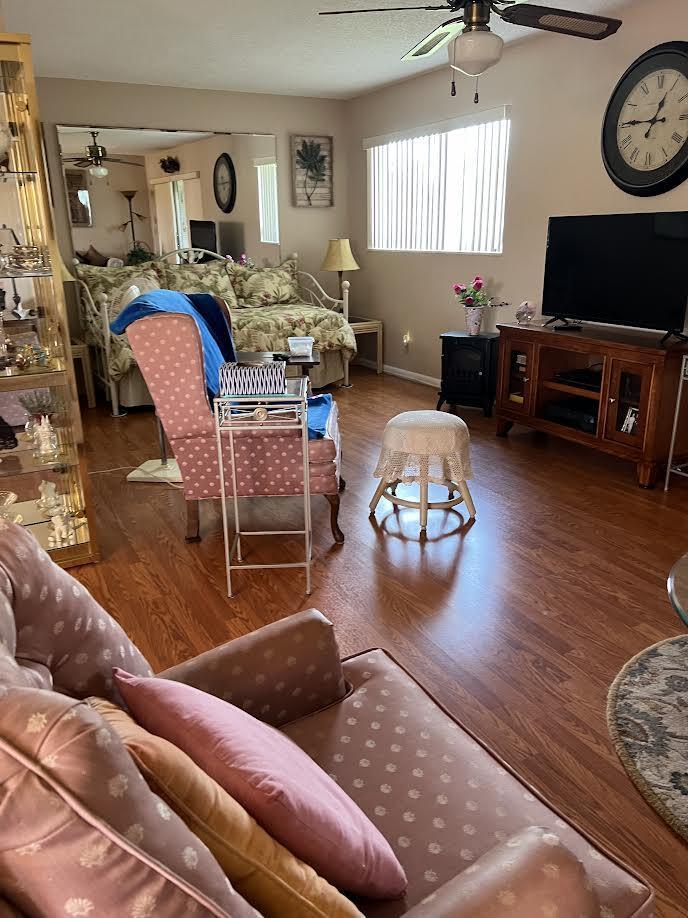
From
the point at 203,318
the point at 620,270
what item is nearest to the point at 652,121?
the point at 620,270

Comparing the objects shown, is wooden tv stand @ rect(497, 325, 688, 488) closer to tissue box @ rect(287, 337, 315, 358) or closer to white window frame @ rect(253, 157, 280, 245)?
tissue box @ rect(287, 337, 315, 358)

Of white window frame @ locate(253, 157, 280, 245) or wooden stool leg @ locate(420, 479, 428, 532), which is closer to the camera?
wooden stool leg @ locate(420, 479, 428, 532)

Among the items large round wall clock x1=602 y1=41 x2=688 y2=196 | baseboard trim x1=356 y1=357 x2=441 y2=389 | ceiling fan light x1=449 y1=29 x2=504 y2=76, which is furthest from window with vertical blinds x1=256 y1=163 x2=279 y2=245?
ceiling fan light x1=449 y1=29 x2=504 y2=76

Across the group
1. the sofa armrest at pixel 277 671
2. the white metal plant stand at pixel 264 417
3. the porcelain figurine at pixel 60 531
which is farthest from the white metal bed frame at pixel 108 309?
the sofa armrest at pixel 277 671

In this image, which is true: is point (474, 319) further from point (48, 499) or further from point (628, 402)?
point (48, 499)

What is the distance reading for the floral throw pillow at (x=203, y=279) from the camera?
19.4 feet

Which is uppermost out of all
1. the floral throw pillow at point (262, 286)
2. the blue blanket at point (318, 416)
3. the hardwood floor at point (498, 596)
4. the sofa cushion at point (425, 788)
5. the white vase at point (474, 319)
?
the floral throw pillow at point (262, 286)

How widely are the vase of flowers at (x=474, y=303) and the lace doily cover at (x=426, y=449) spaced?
7.00ft

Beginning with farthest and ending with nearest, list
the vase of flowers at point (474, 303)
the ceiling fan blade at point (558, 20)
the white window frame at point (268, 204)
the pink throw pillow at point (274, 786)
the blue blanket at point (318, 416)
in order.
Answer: the white window frame at point (268, 204) < the vase of flowers at point (474, 303) < the blue blanket at point (318, 416) < the ceiling fan blade at point (558, 20) < the pink throw pillow at point (274, 786)

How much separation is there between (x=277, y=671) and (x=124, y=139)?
563 cm

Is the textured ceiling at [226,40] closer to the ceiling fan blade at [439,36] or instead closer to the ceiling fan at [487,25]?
the ceiling fan blade at [439,36]

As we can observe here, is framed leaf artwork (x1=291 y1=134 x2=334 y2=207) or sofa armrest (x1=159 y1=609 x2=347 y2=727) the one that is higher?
framed leaf artwork (x1=291 y1=134 x2=334 y2=207)

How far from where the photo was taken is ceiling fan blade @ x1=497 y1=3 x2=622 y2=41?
257 cm

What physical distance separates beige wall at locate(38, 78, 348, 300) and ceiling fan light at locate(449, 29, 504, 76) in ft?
13.2
